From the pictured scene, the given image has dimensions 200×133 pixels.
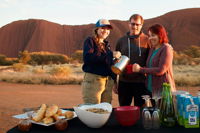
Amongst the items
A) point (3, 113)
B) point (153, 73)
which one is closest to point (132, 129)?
point (153, 73)

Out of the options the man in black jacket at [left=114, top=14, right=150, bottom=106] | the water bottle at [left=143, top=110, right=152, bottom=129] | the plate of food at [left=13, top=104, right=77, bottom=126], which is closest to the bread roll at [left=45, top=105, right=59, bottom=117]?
the plate of food at [left=13, top=104, right=77, bottom=126]

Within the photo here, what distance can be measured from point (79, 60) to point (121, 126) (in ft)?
94.1

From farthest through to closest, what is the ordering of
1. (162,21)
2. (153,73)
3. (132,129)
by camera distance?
(162,21) → (153,73) → (132,129)

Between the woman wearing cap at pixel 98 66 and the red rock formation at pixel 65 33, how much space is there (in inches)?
1679

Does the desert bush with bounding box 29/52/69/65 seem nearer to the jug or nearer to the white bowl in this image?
the jug

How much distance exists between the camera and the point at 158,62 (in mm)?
2584

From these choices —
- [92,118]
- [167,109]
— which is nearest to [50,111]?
[92,118]

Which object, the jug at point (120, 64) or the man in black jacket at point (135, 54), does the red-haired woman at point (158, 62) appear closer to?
the jug at point (120, 64)

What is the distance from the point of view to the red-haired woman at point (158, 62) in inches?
97.1

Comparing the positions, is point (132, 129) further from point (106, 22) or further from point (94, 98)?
point (106, 22)

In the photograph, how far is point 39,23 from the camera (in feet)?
182

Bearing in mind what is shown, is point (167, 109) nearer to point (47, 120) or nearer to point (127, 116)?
point (127, 116)

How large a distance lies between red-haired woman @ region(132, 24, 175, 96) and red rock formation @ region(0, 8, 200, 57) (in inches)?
1682

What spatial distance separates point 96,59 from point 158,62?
62cm
